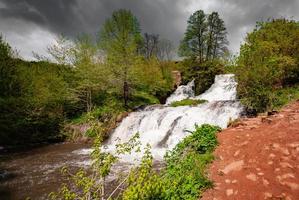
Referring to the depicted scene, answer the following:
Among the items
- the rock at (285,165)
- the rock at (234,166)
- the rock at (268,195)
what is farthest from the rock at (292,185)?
the rock at (234,166)

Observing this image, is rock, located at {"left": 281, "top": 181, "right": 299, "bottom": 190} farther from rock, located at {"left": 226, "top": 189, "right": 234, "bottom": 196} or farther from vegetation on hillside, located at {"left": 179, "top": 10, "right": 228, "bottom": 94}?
vegetation on hillside, located at {"left": 179, "top": 10, "right": 228, "bottom": 94}

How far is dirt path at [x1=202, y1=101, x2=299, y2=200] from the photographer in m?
5.71

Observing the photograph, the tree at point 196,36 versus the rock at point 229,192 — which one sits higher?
the tree at point 196,36

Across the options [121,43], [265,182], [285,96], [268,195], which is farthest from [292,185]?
[121,43]

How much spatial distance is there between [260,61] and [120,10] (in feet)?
45.4

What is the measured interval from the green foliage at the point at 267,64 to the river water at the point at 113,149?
4.79 ft

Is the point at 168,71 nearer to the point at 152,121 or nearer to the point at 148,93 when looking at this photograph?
the point at 148,93

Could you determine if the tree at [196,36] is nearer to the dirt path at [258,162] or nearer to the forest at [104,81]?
the forest at [104,81]

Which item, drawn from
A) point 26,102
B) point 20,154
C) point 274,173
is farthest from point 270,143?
point 26,102

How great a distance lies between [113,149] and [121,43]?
10381 millimetres

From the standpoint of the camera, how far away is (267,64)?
571 inches

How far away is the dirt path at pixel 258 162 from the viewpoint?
18.7 ft

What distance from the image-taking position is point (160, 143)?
49.9 feet

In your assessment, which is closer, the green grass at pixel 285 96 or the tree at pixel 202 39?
the green grass at pixel 285 96
